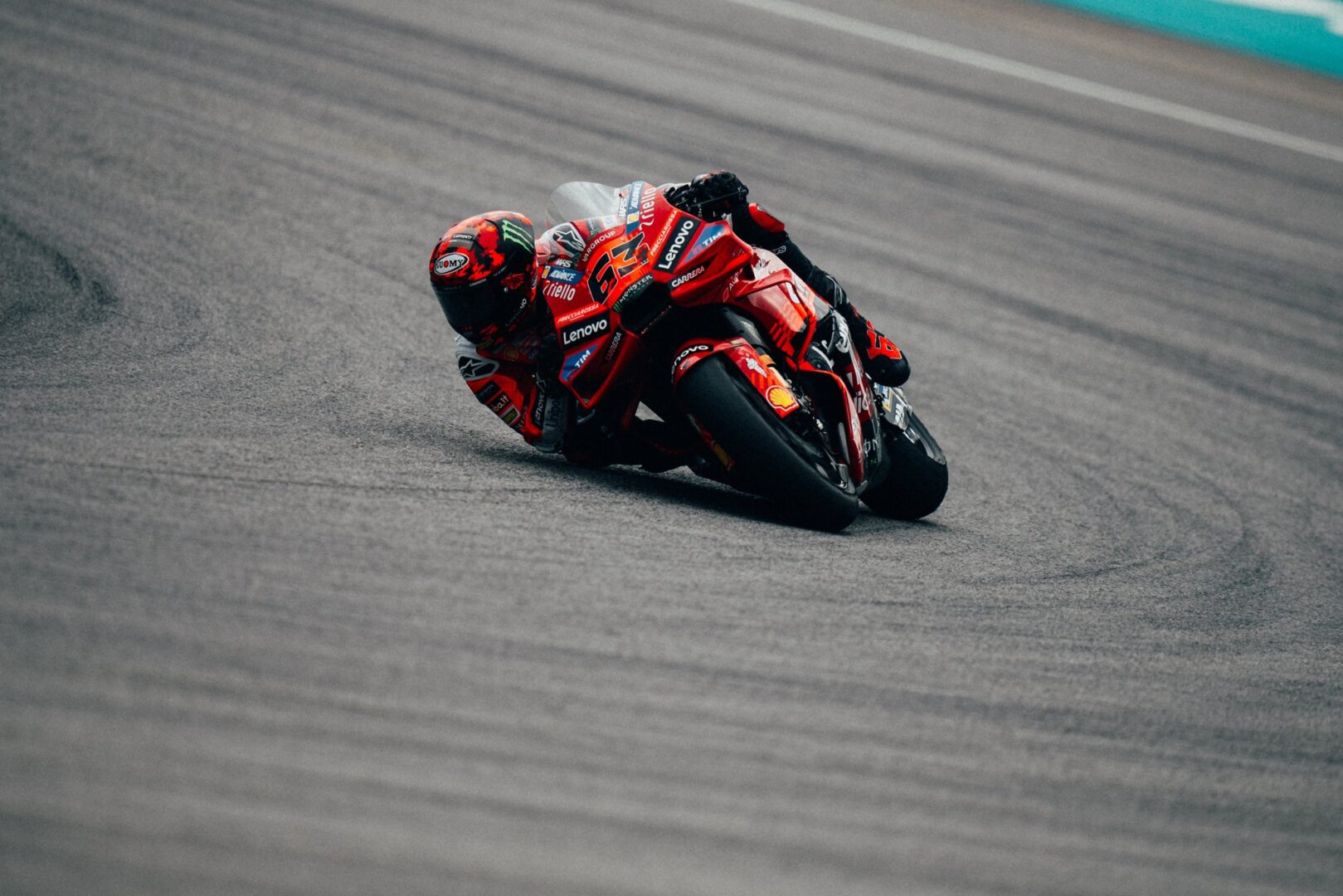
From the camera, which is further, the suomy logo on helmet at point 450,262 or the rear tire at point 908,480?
the rear tire at point 908,480

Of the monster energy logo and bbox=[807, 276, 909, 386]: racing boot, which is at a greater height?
the monster energy logo

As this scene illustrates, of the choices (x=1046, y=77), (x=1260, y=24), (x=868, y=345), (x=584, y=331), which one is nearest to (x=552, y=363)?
(x=584, y=331)

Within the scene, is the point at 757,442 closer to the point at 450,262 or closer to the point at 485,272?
the point at 485,272

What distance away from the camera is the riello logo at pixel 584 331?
4863 mm

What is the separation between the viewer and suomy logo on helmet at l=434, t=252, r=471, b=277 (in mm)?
4906

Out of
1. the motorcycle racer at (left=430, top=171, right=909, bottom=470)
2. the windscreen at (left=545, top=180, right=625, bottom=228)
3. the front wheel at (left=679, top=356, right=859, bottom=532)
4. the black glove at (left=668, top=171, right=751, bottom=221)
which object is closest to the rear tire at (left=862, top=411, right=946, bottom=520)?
the motorcycle racer at (left=430, top=171, right=909, bottom=470)

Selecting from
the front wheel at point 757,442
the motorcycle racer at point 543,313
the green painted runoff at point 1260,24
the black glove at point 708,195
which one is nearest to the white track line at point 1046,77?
the green painted runoff at point 1260,24

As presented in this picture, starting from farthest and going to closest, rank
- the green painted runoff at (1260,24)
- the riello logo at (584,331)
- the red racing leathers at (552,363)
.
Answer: the green painted runoff at (1260,24) < the red racing leathers at (552,363) < the riello logo at (584,331)

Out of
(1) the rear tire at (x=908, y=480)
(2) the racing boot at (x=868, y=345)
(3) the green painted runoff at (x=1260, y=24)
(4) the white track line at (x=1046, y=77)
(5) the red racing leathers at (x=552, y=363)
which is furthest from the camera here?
(3) the green painted runoff at (x=1260, y=24)

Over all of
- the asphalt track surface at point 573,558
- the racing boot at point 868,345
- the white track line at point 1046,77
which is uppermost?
the white track line at point 1046,77

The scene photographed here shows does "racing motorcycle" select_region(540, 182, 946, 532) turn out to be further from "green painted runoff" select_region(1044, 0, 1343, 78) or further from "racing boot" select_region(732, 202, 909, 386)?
"green painted runoff" select_region(1044, 0, 1343, 78)

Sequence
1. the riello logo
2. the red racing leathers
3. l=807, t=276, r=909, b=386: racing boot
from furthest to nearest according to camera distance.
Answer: l=807, t=276, r=909, b=386: racing boot, the red racing leathers, the riello logo

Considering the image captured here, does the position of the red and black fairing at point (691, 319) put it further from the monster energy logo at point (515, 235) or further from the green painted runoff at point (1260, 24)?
the green painted runoff at point (1260, 24)

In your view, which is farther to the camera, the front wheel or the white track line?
the white track line
